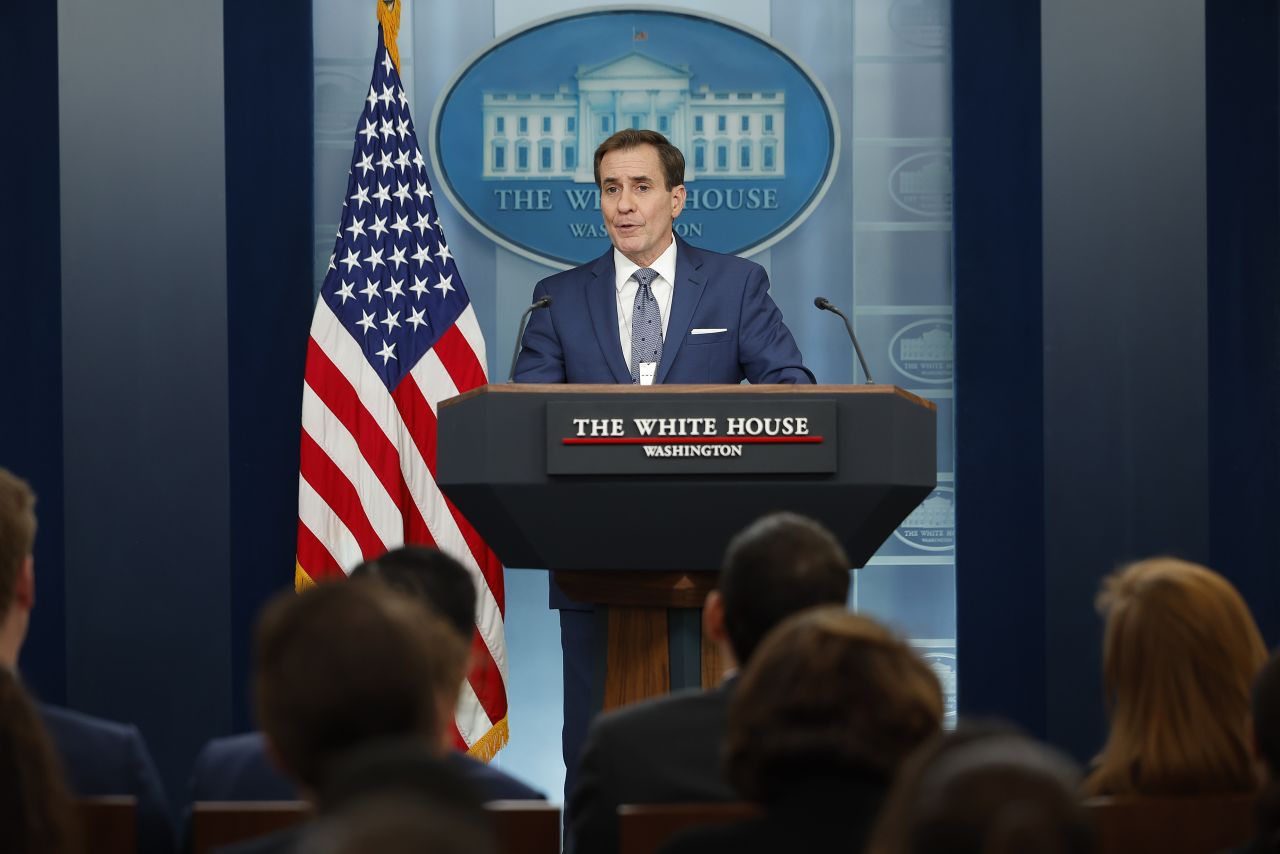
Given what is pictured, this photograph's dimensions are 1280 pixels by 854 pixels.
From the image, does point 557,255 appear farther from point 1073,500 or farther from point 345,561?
point 1073,500

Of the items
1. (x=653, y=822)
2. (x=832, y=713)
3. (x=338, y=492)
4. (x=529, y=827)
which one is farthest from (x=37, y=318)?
Answer: (x=832, y=713)

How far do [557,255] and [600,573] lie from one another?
253cm

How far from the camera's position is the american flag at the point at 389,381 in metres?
5.11

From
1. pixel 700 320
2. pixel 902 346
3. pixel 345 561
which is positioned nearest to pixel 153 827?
pixel 700 320

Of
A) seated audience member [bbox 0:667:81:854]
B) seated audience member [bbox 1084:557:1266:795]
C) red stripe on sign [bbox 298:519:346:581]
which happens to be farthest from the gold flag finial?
seated audience member [bbox 0:667:81:854]

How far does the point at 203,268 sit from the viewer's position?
510 centimetres

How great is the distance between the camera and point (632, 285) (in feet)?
14.8

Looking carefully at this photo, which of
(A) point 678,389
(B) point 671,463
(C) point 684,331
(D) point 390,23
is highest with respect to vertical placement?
(D) point 390,23

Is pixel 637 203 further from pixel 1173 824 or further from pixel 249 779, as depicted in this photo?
pixel 1173 824

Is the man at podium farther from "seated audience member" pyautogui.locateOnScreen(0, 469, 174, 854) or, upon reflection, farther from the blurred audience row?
"seated audience member" pyautogui.locateOnScreen(0, 469, 174, 854)

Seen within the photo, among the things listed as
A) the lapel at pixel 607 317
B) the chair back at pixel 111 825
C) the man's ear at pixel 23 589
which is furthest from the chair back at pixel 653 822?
the lapel at pixel 607 317

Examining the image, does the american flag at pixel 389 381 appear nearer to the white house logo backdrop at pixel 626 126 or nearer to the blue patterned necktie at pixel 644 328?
the white house logo backdrop at pixel 626 126

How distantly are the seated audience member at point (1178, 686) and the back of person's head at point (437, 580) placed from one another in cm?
102

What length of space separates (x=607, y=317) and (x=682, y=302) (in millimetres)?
215
